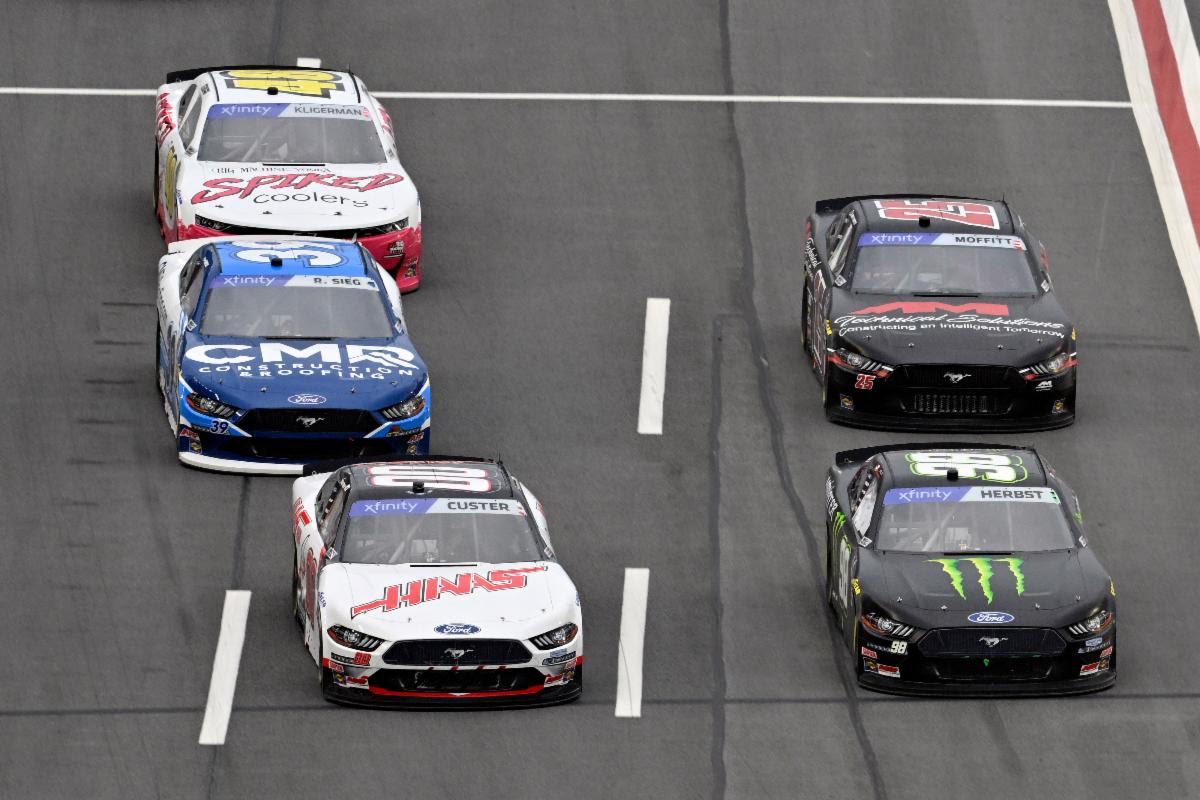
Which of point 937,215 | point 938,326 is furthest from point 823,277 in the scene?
point 938,326

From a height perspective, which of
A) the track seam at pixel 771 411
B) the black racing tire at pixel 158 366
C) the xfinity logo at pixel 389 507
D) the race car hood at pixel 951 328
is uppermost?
the race car hood at pixel 951 328

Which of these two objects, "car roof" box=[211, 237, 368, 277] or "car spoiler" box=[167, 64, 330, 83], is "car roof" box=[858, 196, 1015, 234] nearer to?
"car roof" box=[211, 237, 368, 277]

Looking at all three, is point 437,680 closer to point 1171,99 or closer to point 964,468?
point 964,468

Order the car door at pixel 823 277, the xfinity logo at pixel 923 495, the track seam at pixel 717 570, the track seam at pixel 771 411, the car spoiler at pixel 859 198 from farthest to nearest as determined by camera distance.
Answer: the car spoiler at pixel 859 198
the car door at pixel 823 277
the xfinity logo at pixel 923 495
the track seam at pixel 771 411
the track seam at pixel 717 570

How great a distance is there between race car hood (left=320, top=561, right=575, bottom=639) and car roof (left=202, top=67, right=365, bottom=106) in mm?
9953

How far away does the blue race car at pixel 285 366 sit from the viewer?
82.2 feet

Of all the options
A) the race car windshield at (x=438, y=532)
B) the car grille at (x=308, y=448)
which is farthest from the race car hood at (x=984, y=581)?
the car grille at (x=308, y=448)

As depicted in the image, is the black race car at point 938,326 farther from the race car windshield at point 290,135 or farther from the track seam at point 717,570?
the race car windshield at point 290,135

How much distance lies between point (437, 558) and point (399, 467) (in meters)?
1.34

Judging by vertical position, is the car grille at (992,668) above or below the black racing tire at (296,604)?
above

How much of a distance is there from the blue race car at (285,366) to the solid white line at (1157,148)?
8.43 metres

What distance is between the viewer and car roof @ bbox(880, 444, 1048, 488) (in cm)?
2266

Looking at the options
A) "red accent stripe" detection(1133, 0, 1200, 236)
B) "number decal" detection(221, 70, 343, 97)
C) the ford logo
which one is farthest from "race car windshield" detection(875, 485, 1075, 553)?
"number decal" detection(221, 70, 343, 97)

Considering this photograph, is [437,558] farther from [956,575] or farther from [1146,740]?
[1146,740]
